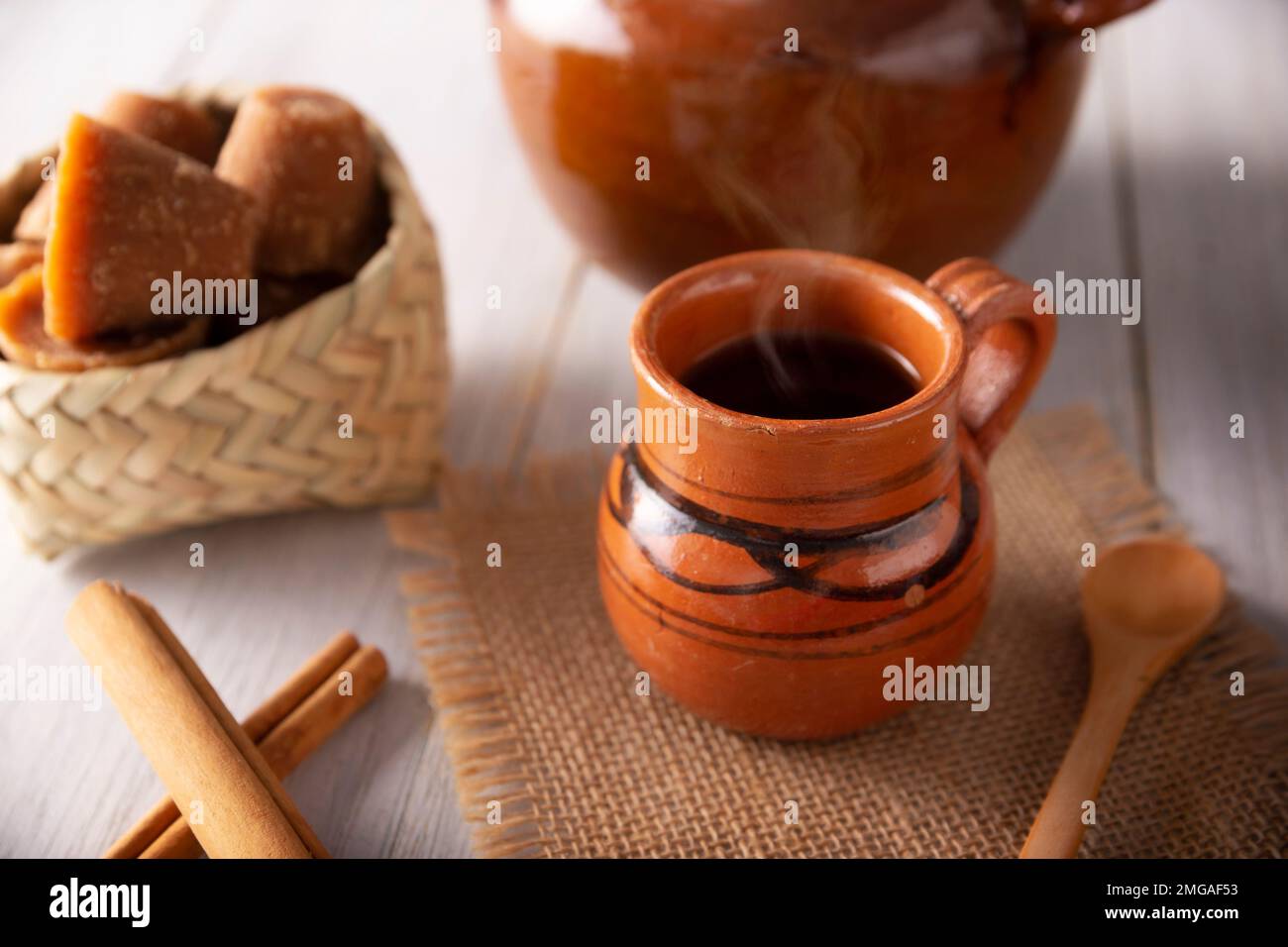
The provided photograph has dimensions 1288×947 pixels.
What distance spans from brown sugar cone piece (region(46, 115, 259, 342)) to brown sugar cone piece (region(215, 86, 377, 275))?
0.05 metres

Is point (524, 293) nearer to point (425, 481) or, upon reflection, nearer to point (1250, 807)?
point (425, 481)

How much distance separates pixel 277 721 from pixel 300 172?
14.1 inches

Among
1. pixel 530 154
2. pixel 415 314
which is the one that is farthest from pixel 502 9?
pixel 415 314

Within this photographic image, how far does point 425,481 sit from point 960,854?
45cm

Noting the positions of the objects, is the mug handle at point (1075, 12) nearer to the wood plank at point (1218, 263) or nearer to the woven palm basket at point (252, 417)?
the wood plank at point (1218, 263)

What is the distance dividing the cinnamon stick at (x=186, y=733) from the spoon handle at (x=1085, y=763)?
1.24 feet

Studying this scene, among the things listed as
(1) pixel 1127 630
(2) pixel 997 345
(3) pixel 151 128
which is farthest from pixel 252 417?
(1) pixel 1127 630

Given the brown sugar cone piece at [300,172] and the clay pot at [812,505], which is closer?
the clay pot at [812,505]

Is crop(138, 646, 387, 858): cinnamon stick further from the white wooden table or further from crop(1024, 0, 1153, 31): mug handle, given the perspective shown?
crop(1024, 0, 1153, 31): mug handle

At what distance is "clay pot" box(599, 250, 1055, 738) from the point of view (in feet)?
2.02

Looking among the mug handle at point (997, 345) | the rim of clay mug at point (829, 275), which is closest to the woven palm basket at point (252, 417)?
the rim of clay mug at point (829, 275)

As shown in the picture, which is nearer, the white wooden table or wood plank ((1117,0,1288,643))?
the white wooden table

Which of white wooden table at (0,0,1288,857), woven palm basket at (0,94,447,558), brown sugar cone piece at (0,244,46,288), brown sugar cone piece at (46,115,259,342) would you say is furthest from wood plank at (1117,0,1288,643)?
brown sugar cone piece at (0,244,46,288)

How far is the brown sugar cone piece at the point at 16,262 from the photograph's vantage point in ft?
2.64
